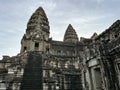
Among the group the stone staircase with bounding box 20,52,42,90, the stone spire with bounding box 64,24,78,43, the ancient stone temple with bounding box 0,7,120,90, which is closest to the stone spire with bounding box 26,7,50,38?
the ancient stone temple with bounding box 0,7,120,90

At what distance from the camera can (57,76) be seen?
20.3m

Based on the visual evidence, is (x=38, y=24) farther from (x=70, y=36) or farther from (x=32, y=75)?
(x=32, y=75)

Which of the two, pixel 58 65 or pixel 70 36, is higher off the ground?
pixel 70 36

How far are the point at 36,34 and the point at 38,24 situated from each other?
14.6ft

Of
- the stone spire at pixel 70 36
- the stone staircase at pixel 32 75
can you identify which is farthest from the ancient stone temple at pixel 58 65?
the stone spire at pixel 70 36

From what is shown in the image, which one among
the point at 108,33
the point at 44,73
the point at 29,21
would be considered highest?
the point at 29,21

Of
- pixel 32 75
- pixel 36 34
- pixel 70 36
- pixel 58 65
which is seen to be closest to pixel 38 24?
pixel 36 34

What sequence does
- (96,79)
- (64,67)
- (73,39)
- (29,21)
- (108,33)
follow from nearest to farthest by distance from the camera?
(96,79) → (108,33) → (64,67) → (29,21) → (73,39)

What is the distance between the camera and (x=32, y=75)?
18438 millimetres

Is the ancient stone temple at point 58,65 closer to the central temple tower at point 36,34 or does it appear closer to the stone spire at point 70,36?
the central temple tower at point 36,34

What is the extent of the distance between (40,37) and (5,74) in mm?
20146

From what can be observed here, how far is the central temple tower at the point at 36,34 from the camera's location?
36562mm

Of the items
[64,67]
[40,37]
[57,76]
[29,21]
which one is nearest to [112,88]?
[57,76]

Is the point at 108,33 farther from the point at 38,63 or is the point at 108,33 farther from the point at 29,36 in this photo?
the point at 29,36
